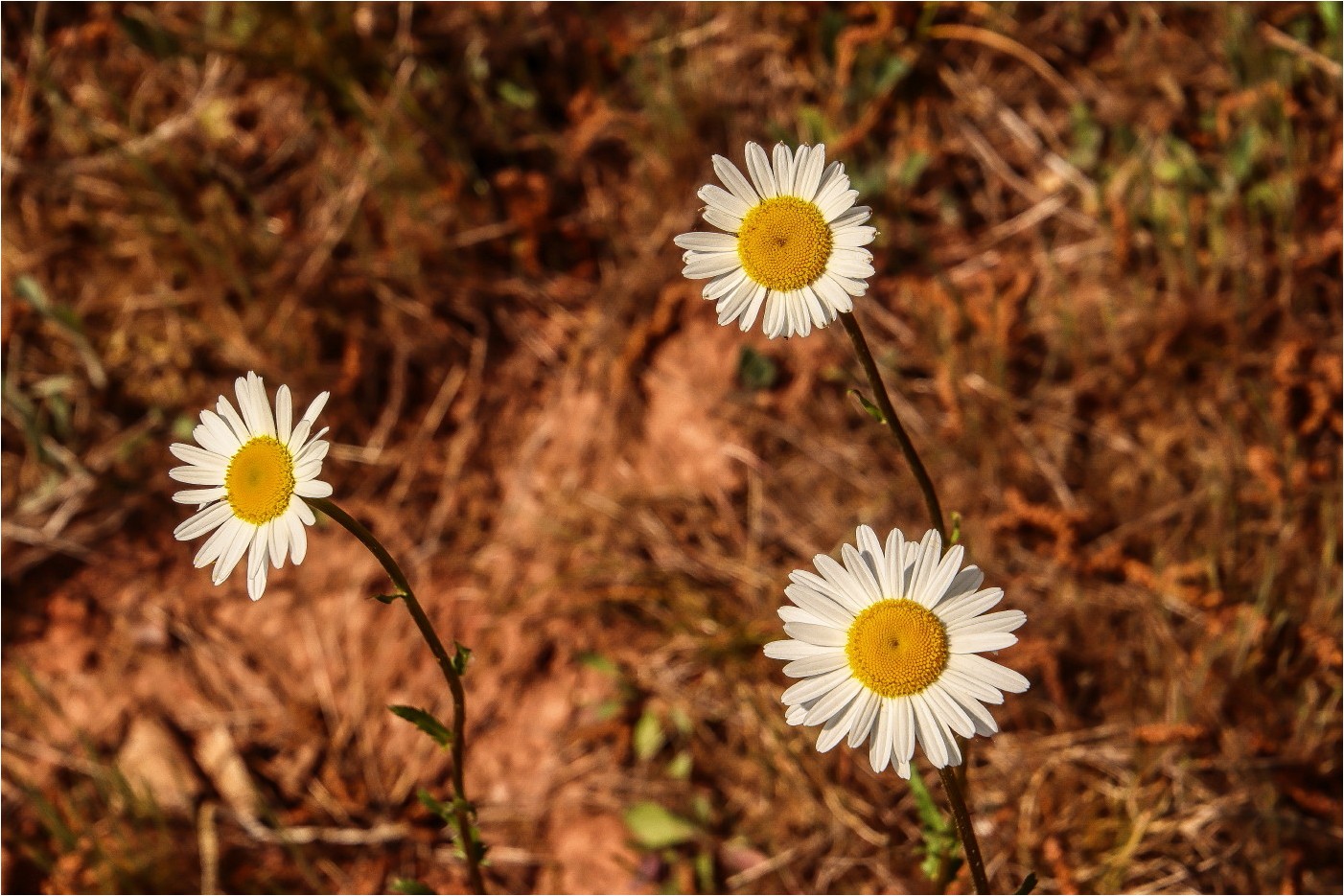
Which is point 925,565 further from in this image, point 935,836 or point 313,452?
point 313,452

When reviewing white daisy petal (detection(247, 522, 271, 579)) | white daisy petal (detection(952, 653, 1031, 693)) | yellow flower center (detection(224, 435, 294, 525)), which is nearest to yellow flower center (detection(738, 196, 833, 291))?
white daisy petal (detection(952, 653, 1031, 693))

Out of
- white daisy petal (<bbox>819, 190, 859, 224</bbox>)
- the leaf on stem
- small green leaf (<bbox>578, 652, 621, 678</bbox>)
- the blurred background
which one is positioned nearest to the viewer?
white daisy petal (<bbox>819, 190, 859, 224</bbox>)

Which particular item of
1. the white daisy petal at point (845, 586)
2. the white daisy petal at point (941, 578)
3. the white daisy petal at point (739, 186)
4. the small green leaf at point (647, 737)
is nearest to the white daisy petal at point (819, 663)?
the white daisy petal at point (845, 586)

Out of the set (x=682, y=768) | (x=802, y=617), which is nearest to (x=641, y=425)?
(x=682, y=768)

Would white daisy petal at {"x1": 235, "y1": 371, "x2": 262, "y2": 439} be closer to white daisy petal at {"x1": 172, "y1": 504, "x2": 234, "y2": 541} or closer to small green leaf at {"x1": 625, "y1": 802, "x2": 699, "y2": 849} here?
white daisy petal at {"x1": 172, "y1": 504, "x2": 234, "y2": 541}

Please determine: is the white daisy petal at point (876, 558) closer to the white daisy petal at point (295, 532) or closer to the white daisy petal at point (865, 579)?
the white daisy petal at point (865, 579)
